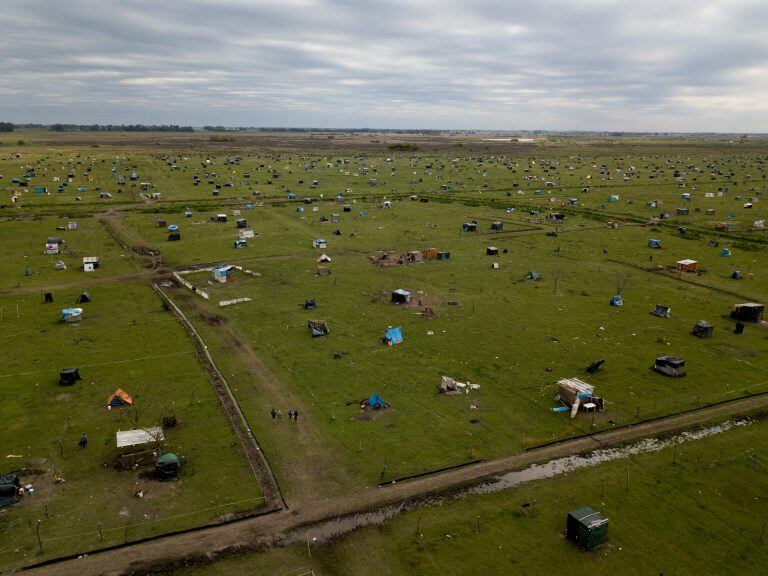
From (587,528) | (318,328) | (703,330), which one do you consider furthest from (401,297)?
(587,528)

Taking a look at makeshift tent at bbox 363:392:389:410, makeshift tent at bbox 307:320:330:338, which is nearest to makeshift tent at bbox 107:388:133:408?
makeshift tent at bbox 363:392:389:410

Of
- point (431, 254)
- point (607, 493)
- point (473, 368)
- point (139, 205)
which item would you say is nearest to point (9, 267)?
point (139, 205)

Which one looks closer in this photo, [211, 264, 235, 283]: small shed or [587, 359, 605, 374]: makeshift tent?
[587, 359, 605, 374]: makeshift tent

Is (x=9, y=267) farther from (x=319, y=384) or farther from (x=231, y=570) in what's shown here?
(x=231, y=570)

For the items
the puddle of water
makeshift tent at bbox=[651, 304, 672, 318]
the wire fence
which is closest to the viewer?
the wire fence

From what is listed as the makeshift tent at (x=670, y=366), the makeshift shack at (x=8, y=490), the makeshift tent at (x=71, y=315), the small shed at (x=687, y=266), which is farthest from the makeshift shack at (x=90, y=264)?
the small shed at (x=687, y=266)

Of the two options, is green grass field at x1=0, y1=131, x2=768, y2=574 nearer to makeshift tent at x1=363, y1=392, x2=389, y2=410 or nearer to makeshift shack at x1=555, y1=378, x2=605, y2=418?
makeshift tent at x1=363, y1=392, x2=389, y2=410

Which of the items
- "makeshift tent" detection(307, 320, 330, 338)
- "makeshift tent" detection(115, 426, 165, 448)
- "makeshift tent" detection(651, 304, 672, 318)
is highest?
"makeshift tent" detection(651, 304, 672, 318)
